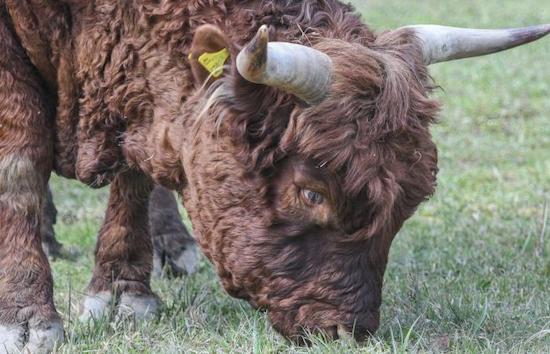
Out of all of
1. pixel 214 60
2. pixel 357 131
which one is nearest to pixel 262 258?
pixel 357 131

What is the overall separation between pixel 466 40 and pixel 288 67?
1.10 m

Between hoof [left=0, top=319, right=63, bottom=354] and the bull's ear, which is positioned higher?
the bull's ear

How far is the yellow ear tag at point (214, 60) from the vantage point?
475 cm

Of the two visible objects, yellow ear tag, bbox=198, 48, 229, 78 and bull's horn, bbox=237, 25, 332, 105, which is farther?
yellow ear tag, bbox=198, 48, 229, 78

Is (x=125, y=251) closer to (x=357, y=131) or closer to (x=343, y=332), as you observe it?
(x=343, y=332)

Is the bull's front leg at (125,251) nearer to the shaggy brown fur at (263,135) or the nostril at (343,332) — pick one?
the shaggy brown fur at (263,135)

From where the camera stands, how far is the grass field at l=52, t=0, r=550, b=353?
5102mm

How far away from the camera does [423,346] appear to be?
4969 millimetres

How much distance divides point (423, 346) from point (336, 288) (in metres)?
0.49

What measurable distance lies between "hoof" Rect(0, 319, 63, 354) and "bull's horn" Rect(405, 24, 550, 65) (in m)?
2.07

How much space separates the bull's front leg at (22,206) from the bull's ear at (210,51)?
3.41 ft

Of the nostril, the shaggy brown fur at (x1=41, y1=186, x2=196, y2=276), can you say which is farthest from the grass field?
the shaggy brown fur at (x1=41, y1=186, x2=196, y2=276)

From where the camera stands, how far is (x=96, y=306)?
603 centimetres

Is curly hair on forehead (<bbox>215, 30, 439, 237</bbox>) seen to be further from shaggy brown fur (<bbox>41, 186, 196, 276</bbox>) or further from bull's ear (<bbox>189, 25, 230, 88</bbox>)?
shaggy brown fur (<bbox>41, 186, 196, 276</bbox>)
